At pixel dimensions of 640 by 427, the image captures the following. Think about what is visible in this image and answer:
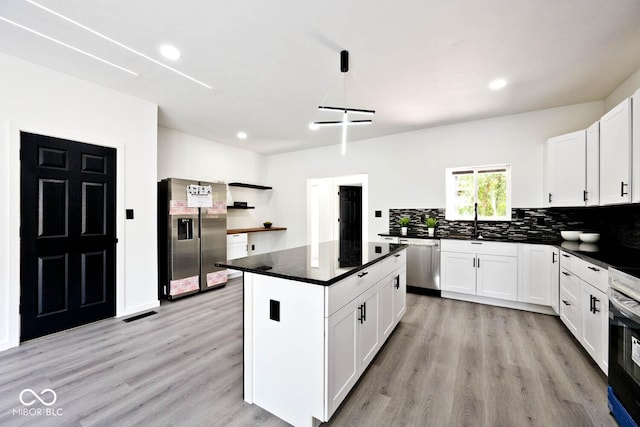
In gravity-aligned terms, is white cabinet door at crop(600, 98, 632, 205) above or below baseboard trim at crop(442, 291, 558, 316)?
above

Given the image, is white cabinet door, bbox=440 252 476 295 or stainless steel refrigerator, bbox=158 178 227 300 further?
stainless steel refrigerator, bbox=158 178 227 300

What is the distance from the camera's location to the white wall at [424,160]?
3.69 meters

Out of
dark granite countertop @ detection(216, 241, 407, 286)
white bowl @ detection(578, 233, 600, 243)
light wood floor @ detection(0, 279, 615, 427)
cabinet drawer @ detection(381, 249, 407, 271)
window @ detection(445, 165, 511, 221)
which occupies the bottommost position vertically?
light wood floor @ detection(0, 279, 615, 427)

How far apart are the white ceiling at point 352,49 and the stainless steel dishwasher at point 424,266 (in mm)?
1965

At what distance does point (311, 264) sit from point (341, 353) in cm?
58

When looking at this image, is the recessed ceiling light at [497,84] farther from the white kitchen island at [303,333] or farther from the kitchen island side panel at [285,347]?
the kitchen island side panel at [285,347]

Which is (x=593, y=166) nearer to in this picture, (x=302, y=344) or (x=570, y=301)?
(x=570, y=301)

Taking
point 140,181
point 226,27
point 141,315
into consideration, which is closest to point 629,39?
point 226,27

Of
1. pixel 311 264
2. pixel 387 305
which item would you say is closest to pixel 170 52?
pixel 311 264

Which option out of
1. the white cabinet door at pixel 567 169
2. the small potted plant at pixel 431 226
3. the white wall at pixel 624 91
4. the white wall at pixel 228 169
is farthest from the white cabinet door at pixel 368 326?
the white wall at pixel 228 169

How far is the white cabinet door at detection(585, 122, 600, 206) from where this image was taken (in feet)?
8.78

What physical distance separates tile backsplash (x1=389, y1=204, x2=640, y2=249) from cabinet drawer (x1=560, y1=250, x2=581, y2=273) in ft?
1.91

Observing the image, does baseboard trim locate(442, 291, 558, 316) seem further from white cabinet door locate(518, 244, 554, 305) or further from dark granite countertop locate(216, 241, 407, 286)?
dark granite countertop locate(216, 241, 407, 286)

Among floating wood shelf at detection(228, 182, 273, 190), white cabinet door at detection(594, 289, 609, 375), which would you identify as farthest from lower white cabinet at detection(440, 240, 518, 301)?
floating wood shelf at detection(228, 182, 273, 190)
